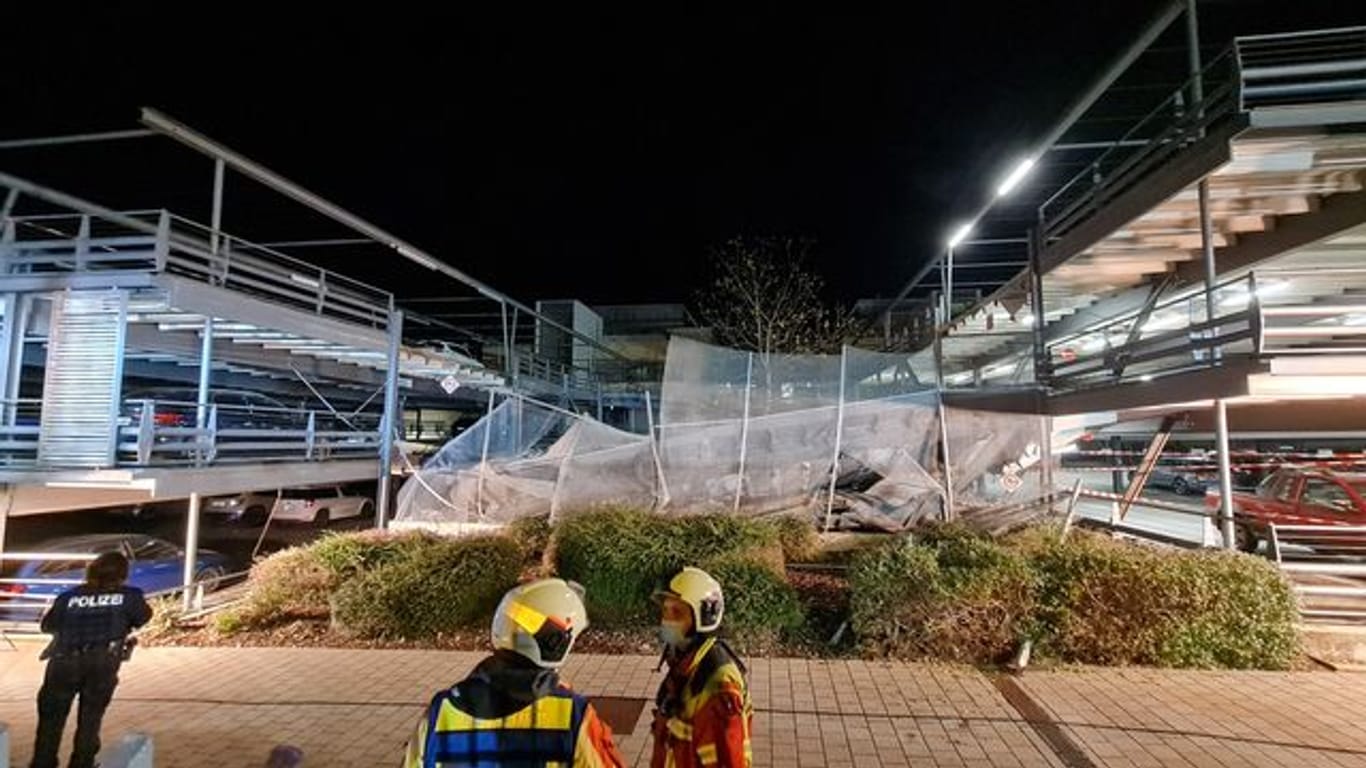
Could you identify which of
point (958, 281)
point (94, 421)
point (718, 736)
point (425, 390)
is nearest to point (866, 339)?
point (958, 281)

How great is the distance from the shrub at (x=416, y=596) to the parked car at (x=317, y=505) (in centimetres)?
1013

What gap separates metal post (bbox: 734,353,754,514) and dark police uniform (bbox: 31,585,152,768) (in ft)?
21.7

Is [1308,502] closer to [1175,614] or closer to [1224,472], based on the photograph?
[1224,472]

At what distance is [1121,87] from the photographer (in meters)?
10.0

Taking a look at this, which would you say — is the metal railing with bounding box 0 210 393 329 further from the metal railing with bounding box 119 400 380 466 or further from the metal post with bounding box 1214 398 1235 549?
the metal post with bounding box 1214 398 1235 549

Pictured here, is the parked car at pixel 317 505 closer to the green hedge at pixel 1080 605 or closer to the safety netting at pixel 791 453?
the safety netting at pixel 791 453

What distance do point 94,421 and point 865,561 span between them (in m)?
8.77

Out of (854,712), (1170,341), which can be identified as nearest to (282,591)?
(854,712)

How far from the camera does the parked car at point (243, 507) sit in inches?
628

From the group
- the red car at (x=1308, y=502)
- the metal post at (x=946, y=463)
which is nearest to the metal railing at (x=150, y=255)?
the metal post at (x=946, y=463)

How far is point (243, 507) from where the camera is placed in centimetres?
1611

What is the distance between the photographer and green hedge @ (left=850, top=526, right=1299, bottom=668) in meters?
5.84

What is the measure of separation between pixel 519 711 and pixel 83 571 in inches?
378

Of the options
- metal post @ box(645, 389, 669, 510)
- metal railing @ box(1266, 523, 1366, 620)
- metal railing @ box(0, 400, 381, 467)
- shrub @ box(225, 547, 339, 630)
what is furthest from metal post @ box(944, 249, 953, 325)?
shrub @ box(225, 547, 339, 630)
